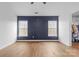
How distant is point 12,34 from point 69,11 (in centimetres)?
130

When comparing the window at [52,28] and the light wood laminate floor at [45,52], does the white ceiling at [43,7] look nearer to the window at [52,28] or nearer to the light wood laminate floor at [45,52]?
the window at [52,28]

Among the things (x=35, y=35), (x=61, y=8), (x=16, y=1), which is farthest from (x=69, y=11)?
(x=16, y=1)

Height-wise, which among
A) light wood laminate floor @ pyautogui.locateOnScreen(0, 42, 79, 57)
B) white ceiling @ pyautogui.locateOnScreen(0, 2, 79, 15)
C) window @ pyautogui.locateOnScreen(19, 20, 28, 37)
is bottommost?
light wood laminate floor @ pyautogui.locateOnScreen(0, 42, 79, 57)

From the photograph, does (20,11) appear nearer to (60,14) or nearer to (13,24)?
(13,24)

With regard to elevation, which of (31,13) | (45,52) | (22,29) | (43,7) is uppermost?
(43,7)

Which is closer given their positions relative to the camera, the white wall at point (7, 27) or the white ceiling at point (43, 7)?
the white ceiling at point (43, 7)

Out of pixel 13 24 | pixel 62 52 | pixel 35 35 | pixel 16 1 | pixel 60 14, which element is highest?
pixel 16 1

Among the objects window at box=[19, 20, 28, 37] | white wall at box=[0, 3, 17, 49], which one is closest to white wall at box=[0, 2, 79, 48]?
white wall at box=[0, 3, 17, 49]

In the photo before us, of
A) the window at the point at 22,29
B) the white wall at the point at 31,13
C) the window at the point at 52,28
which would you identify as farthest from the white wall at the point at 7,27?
the window at the point at 52,28

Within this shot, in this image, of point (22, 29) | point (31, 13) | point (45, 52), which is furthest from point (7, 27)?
point (45, 52)

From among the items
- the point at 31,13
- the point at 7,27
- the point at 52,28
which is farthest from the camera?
the point at 7,27

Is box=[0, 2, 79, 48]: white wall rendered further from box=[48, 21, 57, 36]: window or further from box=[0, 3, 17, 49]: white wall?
box=[48, 21, 57, 36]: window

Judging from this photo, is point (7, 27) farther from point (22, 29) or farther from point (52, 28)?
point (52, 28)

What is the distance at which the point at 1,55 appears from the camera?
3000 millimetres
